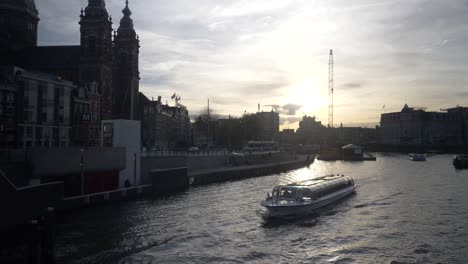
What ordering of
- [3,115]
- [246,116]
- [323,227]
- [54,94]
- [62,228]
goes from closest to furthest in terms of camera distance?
[62,228] → [323,227] → [3,115] → [54,94] → [246,116]

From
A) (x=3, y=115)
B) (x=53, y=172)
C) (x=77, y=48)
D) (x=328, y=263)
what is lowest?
(x=328, y=263)

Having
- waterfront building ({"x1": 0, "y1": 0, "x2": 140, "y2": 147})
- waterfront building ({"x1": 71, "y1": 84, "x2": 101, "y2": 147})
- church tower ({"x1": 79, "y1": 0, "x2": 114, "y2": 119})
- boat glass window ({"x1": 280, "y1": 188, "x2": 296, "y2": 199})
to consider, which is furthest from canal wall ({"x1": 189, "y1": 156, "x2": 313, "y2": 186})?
church tower ({"x1": 79, "y1": 0, "x2": 114, "y2": 119})

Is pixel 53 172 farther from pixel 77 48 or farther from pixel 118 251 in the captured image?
pixel 77 48

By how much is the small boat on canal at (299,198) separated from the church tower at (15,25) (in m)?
75.6

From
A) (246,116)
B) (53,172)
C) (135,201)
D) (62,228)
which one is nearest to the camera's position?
(62,228)

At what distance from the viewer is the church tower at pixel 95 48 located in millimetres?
86625

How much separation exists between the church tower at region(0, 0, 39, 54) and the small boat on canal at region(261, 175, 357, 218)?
75564mm

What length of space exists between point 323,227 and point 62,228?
21833 mm

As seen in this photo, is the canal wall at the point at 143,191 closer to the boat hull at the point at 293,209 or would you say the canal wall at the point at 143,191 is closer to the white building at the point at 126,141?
the white building at the point at 126,141

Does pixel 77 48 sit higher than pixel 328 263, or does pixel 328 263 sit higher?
pixel 77 48

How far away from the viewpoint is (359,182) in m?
74.6

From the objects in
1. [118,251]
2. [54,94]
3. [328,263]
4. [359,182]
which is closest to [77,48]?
[54,94]

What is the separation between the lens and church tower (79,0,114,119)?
8662 centimetres

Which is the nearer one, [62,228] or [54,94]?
[62,228]
